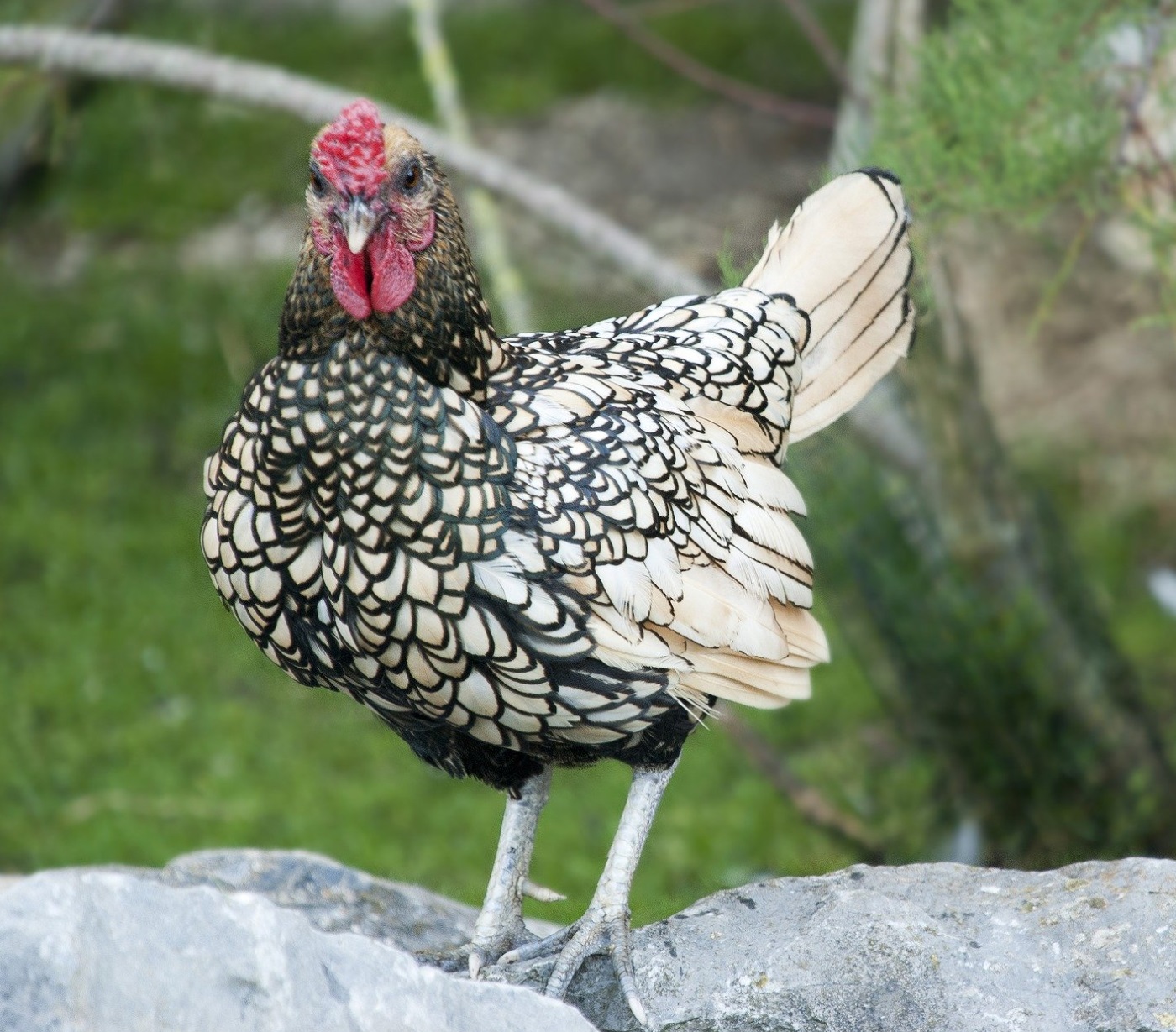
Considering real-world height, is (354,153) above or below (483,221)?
below

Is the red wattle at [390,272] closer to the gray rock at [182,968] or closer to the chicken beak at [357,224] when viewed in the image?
the chicken beak at [357,224]

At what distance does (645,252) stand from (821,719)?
7.62ft

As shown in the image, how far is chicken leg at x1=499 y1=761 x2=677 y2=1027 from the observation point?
2.53m

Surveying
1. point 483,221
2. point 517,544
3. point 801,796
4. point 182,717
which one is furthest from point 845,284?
point 182,717

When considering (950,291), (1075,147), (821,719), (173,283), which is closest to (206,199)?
(173,283)

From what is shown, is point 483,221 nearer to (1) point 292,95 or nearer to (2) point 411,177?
(1) point 292,95

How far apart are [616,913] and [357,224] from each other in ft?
3.97

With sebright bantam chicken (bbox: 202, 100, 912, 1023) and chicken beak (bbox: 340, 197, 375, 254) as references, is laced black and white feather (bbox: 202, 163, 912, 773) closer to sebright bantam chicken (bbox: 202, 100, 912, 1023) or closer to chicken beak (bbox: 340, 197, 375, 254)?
sebright bantam chicken (bbox: 202, 100, 912, 1023)

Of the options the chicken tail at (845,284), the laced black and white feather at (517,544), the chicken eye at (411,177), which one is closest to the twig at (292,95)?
the chicken tail at (845,284)

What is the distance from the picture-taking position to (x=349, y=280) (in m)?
2.25

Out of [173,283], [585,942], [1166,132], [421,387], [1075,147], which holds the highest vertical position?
[173,283]

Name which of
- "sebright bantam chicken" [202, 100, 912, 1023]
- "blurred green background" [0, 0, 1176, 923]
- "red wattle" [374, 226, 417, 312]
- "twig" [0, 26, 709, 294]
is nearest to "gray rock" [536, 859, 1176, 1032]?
"sebright bantam chicken" [202, 100, 912, 1023]

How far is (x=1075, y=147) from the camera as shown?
3.50 m

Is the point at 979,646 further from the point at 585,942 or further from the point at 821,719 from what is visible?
the point at 585,942
